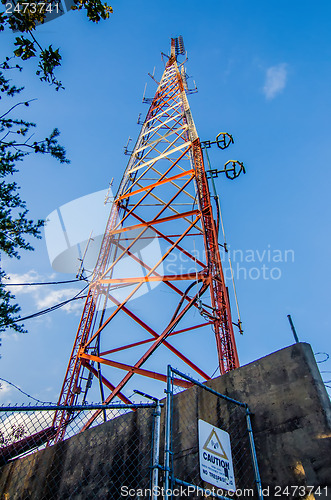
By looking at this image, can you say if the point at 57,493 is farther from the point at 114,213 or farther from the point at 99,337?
the point at 114,213

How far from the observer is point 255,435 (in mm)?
4414

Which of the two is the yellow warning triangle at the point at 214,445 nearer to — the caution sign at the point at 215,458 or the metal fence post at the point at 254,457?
the caution sign at the point at 215,458

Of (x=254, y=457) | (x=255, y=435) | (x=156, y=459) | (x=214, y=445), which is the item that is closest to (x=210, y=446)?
(x=214, y=445)

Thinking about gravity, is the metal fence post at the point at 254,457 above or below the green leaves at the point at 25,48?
below

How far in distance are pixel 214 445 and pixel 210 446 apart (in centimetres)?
8

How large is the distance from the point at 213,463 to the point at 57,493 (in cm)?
256

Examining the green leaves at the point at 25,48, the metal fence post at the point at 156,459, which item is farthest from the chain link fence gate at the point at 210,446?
the green leaves at the point at 25,48

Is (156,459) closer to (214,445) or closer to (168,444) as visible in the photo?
(168,444)

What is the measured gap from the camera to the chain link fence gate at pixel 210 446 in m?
3.96

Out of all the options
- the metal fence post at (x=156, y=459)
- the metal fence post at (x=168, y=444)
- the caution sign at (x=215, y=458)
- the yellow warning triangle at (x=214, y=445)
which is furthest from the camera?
the yellow warning triangle at (x=214, y=445)

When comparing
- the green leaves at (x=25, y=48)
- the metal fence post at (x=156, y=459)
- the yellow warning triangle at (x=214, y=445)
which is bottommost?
the metal fence post at (x=156, y=459)

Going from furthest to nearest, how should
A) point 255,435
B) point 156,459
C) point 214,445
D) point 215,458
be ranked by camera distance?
point 255,435 < point 214,445 < point 215,458 < point 156,459

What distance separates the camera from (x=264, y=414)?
4.47 metres

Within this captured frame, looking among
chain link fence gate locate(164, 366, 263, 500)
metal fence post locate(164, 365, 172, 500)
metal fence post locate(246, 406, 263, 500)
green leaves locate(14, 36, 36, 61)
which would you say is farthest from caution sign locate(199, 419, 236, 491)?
green leaves locate(14, 36, 36, 61)
